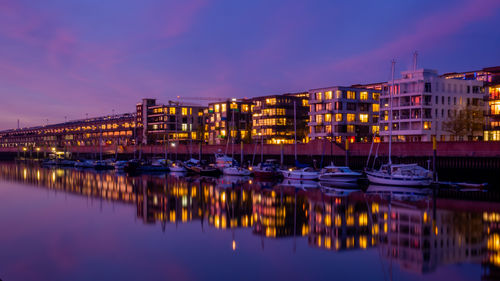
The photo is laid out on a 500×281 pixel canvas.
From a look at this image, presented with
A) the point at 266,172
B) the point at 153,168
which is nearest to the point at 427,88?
the point at 266,172

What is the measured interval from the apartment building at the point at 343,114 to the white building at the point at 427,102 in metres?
16.8

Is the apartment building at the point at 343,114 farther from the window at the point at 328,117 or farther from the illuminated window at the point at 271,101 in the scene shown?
the illuminated window at the point at 271,101

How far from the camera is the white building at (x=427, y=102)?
4385 inches

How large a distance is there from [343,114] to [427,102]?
2677cm

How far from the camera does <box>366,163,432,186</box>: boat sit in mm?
68438

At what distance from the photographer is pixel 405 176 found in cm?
6912

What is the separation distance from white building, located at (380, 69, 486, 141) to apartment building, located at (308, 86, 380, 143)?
1682 cm

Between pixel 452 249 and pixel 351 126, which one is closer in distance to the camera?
pixel 452 249

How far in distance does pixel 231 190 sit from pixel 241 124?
114552mm

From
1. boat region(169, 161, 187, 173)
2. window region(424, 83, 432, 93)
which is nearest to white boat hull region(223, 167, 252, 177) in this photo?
boat region(169, 161, 187, 173)

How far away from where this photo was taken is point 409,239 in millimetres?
35250

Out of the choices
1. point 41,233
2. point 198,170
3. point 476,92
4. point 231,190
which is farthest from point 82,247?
point 476,92

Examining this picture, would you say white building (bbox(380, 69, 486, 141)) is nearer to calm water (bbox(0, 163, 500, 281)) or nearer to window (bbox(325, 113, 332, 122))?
window (bbox(325, 113, 332, 122))

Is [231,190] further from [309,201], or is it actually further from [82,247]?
[82,247]
